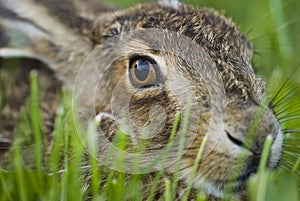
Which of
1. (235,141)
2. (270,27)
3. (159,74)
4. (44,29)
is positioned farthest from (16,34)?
(270,27)

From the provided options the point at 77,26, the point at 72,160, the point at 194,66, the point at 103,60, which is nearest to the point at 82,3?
the point at 77,26

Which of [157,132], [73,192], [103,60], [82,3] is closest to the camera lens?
[73,192]

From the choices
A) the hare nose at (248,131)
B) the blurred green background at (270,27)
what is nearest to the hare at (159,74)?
the hare nose at (248,131)

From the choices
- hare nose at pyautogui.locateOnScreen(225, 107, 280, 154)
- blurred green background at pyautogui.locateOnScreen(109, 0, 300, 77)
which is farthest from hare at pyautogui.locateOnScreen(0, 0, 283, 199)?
blurred green background at pyautogui.locateOnScreen(109, 0, 300, 77)

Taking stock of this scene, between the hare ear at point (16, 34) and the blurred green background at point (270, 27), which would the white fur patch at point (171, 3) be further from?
the hare ear at point (16, 34)

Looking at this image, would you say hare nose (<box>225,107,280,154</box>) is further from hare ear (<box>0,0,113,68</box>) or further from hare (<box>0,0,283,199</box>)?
hare ear (<box>0,0,113,68</box>)

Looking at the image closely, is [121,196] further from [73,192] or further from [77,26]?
[77,26]

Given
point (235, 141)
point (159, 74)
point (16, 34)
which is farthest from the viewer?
point (16, 34)

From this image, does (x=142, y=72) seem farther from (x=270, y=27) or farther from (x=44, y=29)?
(x=270, y=27)
